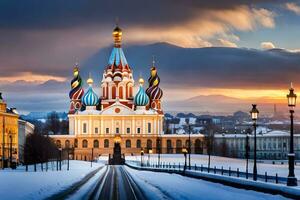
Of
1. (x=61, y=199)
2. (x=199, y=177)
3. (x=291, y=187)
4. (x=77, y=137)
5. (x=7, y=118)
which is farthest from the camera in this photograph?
(x=77, y=137)

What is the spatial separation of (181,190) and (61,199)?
8663 mm

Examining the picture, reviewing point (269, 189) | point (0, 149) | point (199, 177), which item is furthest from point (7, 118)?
point (269, 189)

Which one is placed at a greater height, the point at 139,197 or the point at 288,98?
the point at 288,98

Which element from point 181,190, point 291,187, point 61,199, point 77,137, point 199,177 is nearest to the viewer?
point 291,187

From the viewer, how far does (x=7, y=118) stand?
126 meters

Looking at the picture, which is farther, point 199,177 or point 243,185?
point 199,177

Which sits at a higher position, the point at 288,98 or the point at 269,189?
the point at 288,98

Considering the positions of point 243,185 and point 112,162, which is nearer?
point 243,185

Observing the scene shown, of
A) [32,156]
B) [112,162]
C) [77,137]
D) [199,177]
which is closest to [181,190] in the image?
[199,177]

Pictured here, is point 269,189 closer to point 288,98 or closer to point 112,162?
point 288,98

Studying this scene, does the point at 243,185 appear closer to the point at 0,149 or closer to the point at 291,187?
the point at 291,187

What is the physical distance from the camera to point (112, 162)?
503 feet

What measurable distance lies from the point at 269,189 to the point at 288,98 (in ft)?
14.5

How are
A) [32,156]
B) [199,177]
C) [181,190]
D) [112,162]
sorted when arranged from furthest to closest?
[112,162] → [32,156] → [199,177] → [181,190]
